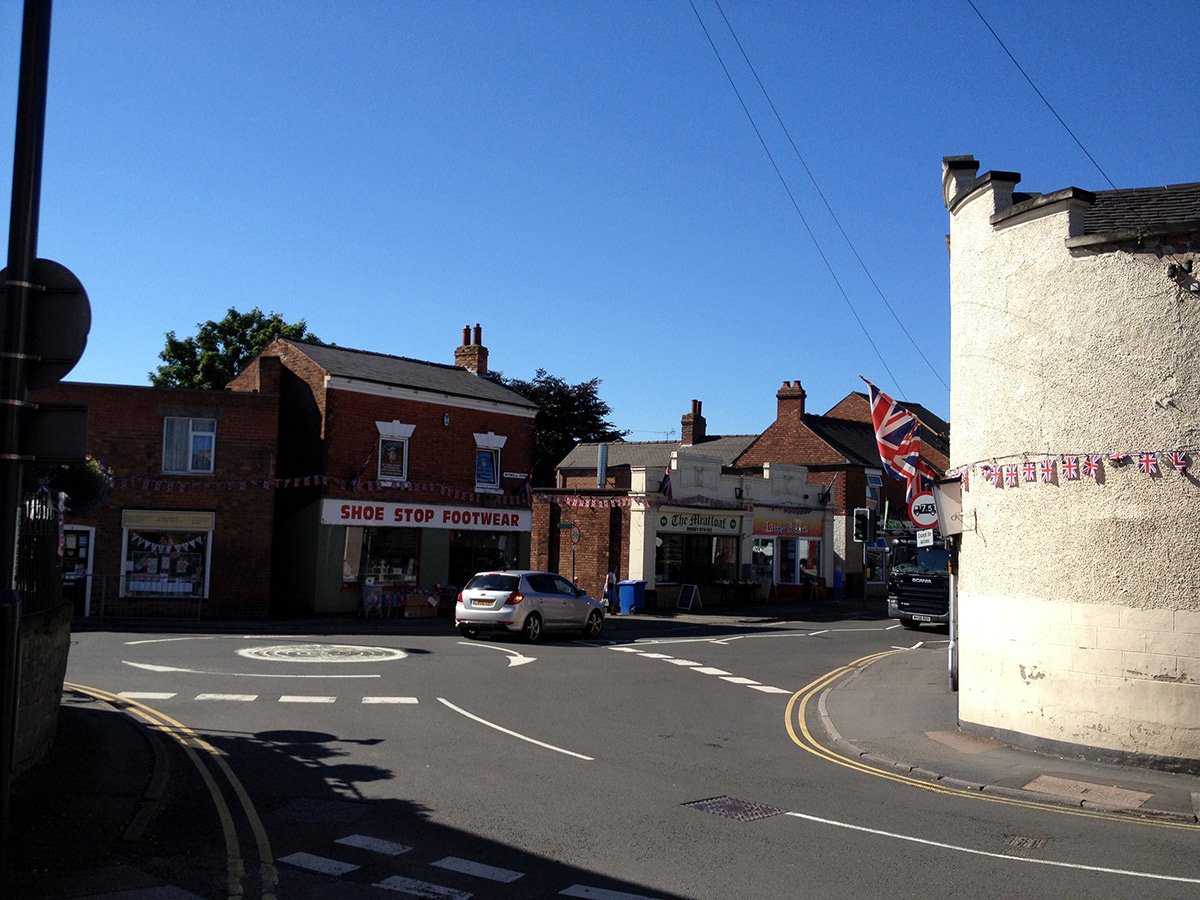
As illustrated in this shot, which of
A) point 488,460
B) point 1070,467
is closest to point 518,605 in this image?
point 488,460

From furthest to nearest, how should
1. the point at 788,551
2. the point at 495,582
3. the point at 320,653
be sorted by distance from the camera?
the point at 788,551, the point at 495,582, the point at 320,653

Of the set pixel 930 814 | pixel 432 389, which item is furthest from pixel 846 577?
pixel 930 814

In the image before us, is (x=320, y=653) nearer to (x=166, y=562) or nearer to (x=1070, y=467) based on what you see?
(x=166, y=562)

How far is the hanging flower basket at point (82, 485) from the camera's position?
15.3 metres

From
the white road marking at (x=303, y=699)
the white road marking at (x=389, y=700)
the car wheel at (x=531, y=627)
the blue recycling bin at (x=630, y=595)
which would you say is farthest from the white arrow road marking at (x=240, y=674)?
the blue recycling bin at (x=630, y=595)

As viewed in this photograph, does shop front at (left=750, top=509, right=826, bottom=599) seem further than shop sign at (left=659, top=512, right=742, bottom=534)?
Yes

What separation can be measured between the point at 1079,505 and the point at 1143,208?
3.78m

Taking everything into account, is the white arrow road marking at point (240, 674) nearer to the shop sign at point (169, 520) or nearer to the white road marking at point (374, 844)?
the white road marking at point (374, 844)

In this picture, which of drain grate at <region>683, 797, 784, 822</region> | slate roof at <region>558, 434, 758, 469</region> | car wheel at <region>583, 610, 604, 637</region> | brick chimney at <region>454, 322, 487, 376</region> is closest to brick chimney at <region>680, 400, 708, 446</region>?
slate roof at <region>558, 434, 758, 469</region>

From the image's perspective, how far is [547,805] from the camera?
9180 millimetres

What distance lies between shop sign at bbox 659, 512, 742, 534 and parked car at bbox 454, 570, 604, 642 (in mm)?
12826

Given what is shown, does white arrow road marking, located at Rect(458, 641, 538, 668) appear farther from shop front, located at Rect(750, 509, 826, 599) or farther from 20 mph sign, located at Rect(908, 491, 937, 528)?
shop front, located at Rect(750, 509, 826, 599)

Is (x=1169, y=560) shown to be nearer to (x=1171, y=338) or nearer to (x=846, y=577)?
(x=1171, y=338)

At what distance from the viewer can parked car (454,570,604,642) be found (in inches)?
930
